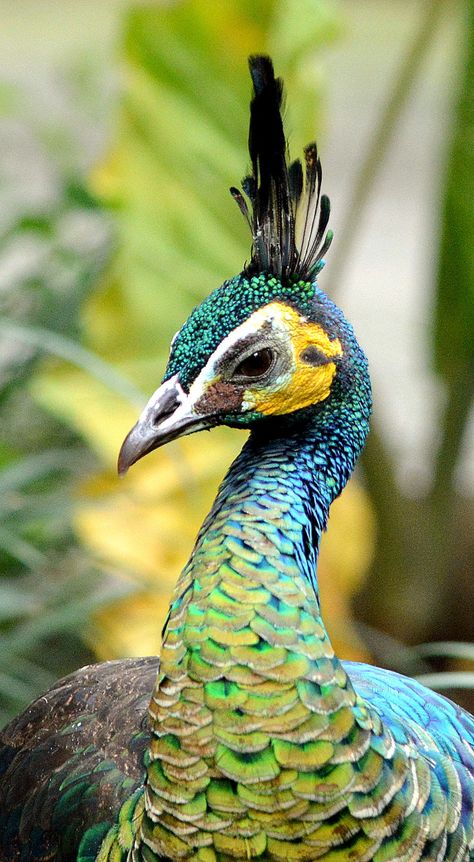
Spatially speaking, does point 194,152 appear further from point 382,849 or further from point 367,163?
point 382,849

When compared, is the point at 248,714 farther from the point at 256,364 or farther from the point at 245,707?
the point at 256,364

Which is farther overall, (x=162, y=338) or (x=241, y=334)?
(x=162, y=338)

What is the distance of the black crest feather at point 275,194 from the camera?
1.10m

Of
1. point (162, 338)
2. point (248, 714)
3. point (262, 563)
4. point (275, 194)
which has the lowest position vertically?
point (248, 714)

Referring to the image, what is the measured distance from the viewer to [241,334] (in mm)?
1106

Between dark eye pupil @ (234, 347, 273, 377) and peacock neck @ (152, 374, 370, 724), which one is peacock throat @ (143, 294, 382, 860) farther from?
dark eye pupil @ (234, 347, 273, 377)

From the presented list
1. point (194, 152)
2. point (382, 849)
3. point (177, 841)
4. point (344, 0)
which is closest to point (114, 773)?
point (177, 841)

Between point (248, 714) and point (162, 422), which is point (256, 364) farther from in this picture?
point (248, 714)

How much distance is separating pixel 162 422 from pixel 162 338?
5.70 ft

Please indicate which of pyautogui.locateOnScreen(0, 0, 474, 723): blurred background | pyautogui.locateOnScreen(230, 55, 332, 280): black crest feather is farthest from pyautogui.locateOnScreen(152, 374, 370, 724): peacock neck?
pyautogui.locateOnScreen(0, 0, 474, 723): blurred background

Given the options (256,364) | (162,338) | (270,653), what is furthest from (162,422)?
(162,338)

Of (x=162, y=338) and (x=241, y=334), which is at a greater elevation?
(x=162, y=338)

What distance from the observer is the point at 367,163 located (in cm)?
285

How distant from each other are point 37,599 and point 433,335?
133 centimetres
